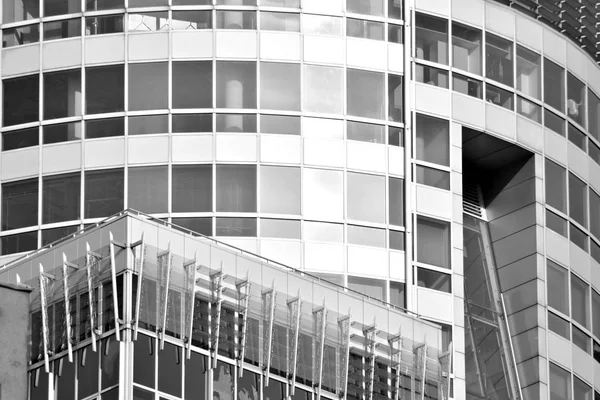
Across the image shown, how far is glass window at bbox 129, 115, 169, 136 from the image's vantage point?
63.3 metres

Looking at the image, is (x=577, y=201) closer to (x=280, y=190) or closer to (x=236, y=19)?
(x=280, y=190)

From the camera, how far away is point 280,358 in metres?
56.9

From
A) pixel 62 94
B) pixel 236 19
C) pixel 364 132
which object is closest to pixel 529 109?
pixel 364 132

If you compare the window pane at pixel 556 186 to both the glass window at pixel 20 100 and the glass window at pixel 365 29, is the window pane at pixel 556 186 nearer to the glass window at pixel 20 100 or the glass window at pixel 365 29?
the glass window at pixel 365 29

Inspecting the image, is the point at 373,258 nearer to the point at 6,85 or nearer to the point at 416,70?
the point at 416,70

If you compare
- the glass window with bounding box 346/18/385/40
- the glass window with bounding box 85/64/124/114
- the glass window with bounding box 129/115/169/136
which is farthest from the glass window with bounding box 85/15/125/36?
the glass window with bounding box 346/18/385/40

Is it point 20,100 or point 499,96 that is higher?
point 499,96

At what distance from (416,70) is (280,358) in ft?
42.5

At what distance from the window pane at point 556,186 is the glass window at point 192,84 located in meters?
11.9

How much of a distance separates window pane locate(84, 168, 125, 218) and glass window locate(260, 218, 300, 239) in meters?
3.97

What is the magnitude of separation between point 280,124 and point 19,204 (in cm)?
763

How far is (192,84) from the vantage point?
210ft

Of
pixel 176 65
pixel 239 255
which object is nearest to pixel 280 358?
pixel 239 255

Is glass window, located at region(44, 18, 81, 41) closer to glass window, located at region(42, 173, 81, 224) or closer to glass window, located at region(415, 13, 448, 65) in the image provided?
glass window, located at region(42, 173, 81, 224)
